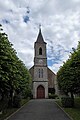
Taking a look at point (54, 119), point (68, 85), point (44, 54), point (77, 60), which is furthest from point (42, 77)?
point (54, 119)

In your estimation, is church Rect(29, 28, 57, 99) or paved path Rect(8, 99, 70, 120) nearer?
paved path Rect(8, 99, 70, 120)

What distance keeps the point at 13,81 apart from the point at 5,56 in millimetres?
4278

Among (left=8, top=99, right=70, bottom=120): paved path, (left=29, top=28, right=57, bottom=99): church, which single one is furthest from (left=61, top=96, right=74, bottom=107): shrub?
(left=29, top=28, right=57, bottom=99): church

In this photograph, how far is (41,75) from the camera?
199ft

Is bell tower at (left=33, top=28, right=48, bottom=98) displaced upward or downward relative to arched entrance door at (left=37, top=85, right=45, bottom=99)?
upward

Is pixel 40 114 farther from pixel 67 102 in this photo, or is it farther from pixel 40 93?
pixel 40 93

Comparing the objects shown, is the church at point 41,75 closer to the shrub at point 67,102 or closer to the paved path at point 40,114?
the shrub at point 67,102

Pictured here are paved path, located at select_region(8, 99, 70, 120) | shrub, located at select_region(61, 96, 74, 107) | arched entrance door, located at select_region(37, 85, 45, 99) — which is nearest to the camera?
paved path, located at select_region(8, 99, 70, 120)

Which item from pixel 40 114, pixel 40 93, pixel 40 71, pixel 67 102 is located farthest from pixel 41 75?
pixel 40 114

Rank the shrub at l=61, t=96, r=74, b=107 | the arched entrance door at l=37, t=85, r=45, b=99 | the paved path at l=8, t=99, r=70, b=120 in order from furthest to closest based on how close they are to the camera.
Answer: the arched entrance door at l=37, t=85, r=45, b=99 < the shrub at l=61, t=96, r=74, b=107 < the paved path at l=8, t=99, r=70, b=120

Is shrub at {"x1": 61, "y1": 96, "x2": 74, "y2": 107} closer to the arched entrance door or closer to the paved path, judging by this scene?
the paved path

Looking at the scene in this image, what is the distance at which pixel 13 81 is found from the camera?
17078 mm

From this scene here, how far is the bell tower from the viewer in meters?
Result: 59.1

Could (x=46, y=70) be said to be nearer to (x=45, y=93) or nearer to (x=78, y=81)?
(x=45, y=93)
